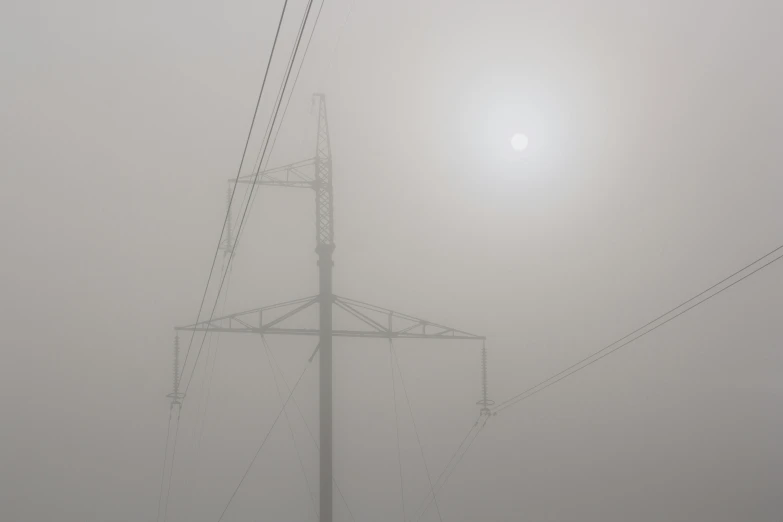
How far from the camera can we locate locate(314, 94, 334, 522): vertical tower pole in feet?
30.2

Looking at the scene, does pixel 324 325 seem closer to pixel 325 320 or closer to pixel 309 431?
pixel 325 320

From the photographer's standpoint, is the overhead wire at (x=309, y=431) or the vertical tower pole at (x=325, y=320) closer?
the vertical tower pole at (x=325, y=320)

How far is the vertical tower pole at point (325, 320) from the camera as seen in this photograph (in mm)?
9211

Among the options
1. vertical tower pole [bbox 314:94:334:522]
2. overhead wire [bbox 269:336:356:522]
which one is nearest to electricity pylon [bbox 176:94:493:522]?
vertical tower pole [bbox 314:94:334:522]

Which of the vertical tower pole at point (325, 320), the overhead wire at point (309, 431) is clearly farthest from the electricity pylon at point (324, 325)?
the overhead wire at point (309, 431)

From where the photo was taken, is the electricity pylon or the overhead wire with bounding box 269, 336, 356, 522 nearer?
the electricity pylon

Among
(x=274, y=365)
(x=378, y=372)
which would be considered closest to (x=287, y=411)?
(x=274, y=365)

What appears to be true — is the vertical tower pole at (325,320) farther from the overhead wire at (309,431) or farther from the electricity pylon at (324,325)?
the overhead wire at (309,431)

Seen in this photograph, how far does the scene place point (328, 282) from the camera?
9977 millimetres

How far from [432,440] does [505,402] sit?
213 centimetres

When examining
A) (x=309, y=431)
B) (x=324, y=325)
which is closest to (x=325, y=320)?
(x=324, y=325)

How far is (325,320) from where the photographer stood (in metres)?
9.85

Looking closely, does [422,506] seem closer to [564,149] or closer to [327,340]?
[327,340]

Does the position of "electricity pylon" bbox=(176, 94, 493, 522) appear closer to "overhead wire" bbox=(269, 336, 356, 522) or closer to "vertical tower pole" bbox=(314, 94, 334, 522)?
"vertical tower pole" bbox=(314, 94, 334, 522)
